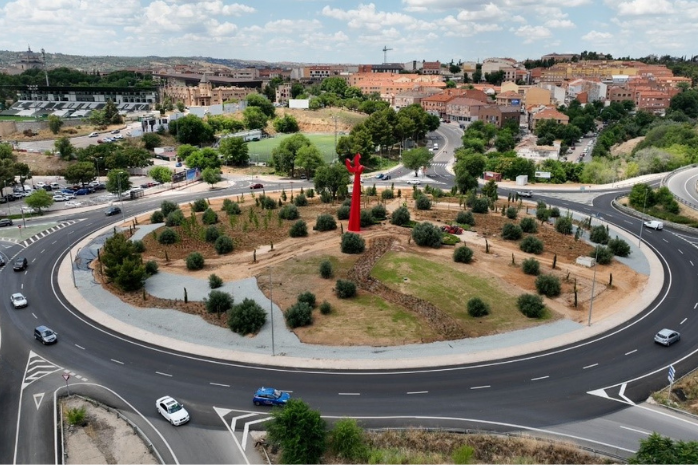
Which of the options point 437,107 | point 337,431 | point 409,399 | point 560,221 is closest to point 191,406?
point 337,431

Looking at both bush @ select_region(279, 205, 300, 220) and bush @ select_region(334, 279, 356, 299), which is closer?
bush @ select_region(334, 279, 356, 299)

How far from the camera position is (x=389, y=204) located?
7900 cm

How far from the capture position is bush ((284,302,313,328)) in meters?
40.9

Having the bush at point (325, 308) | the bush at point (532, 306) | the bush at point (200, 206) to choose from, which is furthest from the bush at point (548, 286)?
the bush at point (200, 206)

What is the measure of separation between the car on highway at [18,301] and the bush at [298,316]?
80.1 feet

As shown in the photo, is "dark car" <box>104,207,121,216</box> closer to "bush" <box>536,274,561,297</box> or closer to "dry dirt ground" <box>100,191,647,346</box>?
"dry dirt ground" <box>100,191,647,346</box>

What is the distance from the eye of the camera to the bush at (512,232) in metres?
61.0

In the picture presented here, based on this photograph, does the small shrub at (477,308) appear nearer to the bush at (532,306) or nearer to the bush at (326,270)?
the bush at (532,306)

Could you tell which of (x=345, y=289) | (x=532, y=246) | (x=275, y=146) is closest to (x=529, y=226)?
(x=532, y=246)

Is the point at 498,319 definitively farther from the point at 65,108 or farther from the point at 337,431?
the point at 65,108

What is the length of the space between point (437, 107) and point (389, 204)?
11287 cm

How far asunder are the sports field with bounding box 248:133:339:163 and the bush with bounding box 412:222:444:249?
6223 centimetres

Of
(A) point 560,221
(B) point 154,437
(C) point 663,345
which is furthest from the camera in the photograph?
(A) point 560,221

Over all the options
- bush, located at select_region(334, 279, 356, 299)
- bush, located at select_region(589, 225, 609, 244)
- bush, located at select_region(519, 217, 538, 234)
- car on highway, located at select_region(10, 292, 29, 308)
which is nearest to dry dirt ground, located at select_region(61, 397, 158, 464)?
car on highway, located at select_region(10, 292, 29, 308)
